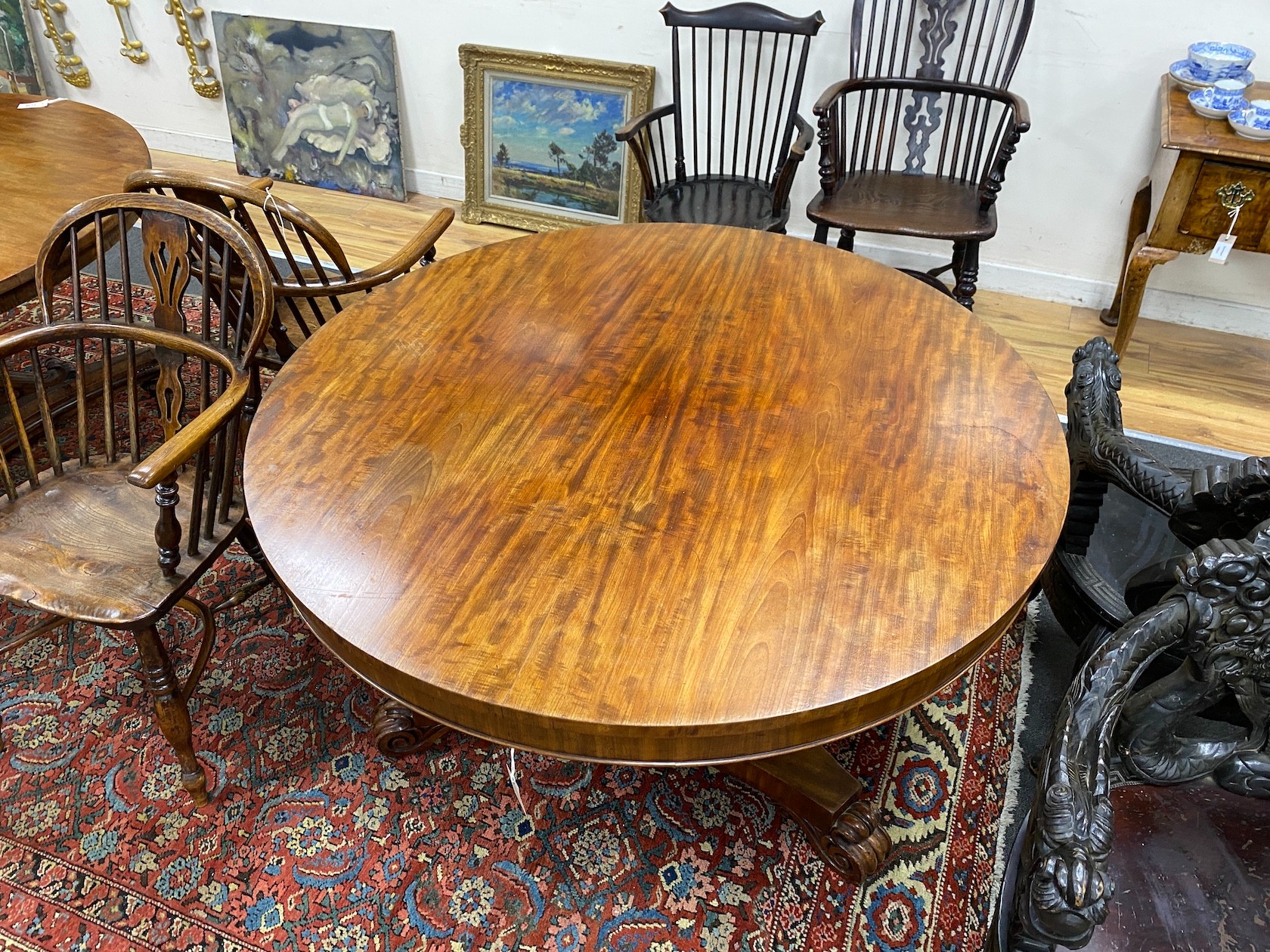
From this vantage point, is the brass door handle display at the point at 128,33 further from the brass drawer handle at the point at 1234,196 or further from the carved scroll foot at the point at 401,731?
the brass drawer handle at the point at 1234,196

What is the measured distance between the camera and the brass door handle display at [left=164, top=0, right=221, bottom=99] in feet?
13.1

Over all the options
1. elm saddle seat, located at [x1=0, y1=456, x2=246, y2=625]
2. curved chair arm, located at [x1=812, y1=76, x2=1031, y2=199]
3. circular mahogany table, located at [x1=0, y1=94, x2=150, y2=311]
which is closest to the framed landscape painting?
curved chair arm, located at [x1=812, y1=76, x2=1031, y2=199]

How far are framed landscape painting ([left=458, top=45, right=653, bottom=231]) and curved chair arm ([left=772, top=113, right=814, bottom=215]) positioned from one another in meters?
0.82

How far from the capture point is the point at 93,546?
1.62 metres

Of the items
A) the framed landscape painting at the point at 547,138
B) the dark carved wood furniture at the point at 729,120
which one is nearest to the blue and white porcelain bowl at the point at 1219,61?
the dark carved wood furniture at the point at 729,120

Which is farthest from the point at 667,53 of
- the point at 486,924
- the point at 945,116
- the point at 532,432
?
the point at 486,924

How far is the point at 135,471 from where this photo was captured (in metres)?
1.34

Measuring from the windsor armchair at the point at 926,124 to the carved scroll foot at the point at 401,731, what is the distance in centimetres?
185

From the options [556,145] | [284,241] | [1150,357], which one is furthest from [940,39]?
[284,241]

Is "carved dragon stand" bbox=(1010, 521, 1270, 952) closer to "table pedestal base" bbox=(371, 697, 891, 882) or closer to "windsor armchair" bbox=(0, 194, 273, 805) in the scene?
"table pedestal base" bbox=(371, 697, 891, 882)

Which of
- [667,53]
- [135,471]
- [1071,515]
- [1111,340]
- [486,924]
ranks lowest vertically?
[486,924]

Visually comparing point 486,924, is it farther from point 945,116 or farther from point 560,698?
point 945,116

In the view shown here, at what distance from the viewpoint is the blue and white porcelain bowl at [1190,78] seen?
266cm

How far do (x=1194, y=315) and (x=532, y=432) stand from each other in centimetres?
293
